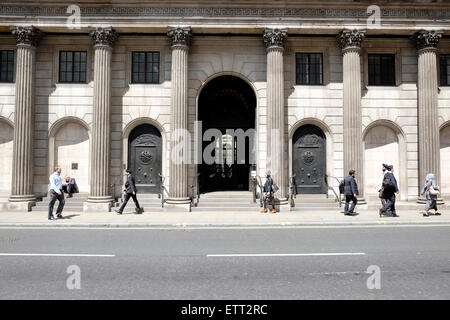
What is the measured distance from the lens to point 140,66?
16344 mm

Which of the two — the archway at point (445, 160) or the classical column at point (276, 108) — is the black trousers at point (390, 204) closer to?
the classical column at point (276, 108)

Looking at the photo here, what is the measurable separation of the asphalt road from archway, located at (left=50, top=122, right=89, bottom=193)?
6488mm

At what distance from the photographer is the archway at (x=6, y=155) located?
15969mm

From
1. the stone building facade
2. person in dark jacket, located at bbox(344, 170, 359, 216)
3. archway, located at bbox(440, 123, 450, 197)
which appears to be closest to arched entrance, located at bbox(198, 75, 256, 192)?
the stone building facade

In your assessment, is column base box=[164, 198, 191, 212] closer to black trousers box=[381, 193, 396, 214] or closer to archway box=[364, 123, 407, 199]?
black trousers box=[381, 193, 396, 214]

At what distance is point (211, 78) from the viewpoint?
16.3m

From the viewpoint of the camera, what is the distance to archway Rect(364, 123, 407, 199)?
1641cm

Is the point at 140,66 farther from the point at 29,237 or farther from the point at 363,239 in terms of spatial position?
the point at 363,239

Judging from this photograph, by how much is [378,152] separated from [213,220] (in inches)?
394

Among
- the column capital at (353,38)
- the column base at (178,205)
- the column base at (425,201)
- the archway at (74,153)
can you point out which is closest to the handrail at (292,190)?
the column base at (178,205)

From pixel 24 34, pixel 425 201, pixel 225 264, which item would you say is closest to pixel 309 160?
pixel 425 201

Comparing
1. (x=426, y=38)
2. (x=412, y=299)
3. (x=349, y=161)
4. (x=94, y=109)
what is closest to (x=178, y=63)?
(x=94, y=109)

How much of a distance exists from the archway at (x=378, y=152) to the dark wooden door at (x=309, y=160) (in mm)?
2277
